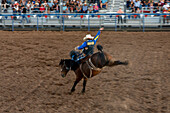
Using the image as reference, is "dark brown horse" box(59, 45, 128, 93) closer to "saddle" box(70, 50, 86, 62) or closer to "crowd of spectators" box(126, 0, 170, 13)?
"saddle" box(70, 50, 86, 62)

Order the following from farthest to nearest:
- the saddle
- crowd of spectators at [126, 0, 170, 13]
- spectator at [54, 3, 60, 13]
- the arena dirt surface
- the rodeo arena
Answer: spectator at [54, 3, 60, 13] < crowd of spectators at [126, 0, 170, 13] < the saddle < the rodeo arena < the arena dirt surface

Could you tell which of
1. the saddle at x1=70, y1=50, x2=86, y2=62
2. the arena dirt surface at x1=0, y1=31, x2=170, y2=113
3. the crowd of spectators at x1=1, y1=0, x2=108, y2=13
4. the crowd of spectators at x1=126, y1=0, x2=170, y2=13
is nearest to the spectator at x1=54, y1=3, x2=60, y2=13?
the crowd of spectators at x1=1, y1=0, x2=108, y2=13

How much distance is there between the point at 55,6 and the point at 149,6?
367 inches

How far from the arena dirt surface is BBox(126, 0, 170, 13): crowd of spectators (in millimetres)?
9099

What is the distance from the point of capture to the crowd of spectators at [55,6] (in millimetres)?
24656

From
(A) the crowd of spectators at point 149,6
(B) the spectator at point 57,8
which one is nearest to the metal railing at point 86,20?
(A) the crowd of spectators at point 149,6

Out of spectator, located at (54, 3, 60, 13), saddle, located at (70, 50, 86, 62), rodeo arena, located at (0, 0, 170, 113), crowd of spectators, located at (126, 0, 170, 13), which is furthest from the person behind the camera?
spectator, located at (54, 3, 60, 13)

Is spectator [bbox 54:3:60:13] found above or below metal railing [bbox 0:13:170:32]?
above

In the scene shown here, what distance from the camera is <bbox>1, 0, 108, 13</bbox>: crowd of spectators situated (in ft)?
80.9

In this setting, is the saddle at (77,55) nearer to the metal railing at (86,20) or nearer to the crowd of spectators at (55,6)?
the metal railing at (86,20)

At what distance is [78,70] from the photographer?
25.4 feet

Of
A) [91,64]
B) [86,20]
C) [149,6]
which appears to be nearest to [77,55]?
[91,64]

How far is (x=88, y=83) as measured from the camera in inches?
347

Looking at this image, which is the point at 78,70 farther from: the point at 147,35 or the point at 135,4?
the point at 135,4
